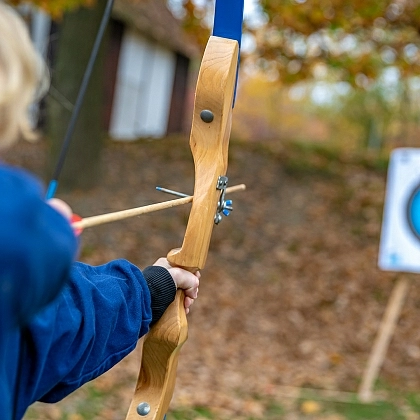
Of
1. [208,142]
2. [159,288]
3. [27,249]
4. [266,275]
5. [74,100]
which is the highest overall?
[74,100]

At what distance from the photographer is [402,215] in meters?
3.93

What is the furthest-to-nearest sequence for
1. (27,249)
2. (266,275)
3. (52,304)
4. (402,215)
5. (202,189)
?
(266,275), (402,215), (202,189), (52,304), (27,249)

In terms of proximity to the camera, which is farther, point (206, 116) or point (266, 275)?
point (266, 275)

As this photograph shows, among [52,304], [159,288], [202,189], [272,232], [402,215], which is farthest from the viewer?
[272,232]

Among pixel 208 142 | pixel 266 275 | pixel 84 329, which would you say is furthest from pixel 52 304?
pixel 266 275

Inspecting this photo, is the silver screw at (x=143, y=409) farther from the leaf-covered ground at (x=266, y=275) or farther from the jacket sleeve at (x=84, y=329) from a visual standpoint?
the leaf-covered ground at (x=266, y=275)

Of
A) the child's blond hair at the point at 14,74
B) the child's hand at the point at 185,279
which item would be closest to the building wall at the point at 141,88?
the child's hand at the point at 185,279

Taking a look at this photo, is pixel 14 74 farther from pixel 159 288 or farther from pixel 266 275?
pixel 266 275

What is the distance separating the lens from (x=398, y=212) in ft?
12.9

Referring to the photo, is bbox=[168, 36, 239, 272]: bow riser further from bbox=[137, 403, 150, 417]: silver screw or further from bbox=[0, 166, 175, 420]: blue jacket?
bbox=[137, 403, 150, 417]: silver screw

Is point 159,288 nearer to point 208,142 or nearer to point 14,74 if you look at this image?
point 208,142

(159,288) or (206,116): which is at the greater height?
(206,116)

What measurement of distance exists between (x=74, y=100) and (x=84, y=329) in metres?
4.90

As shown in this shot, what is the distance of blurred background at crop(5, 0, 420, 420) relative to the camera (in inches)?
144
